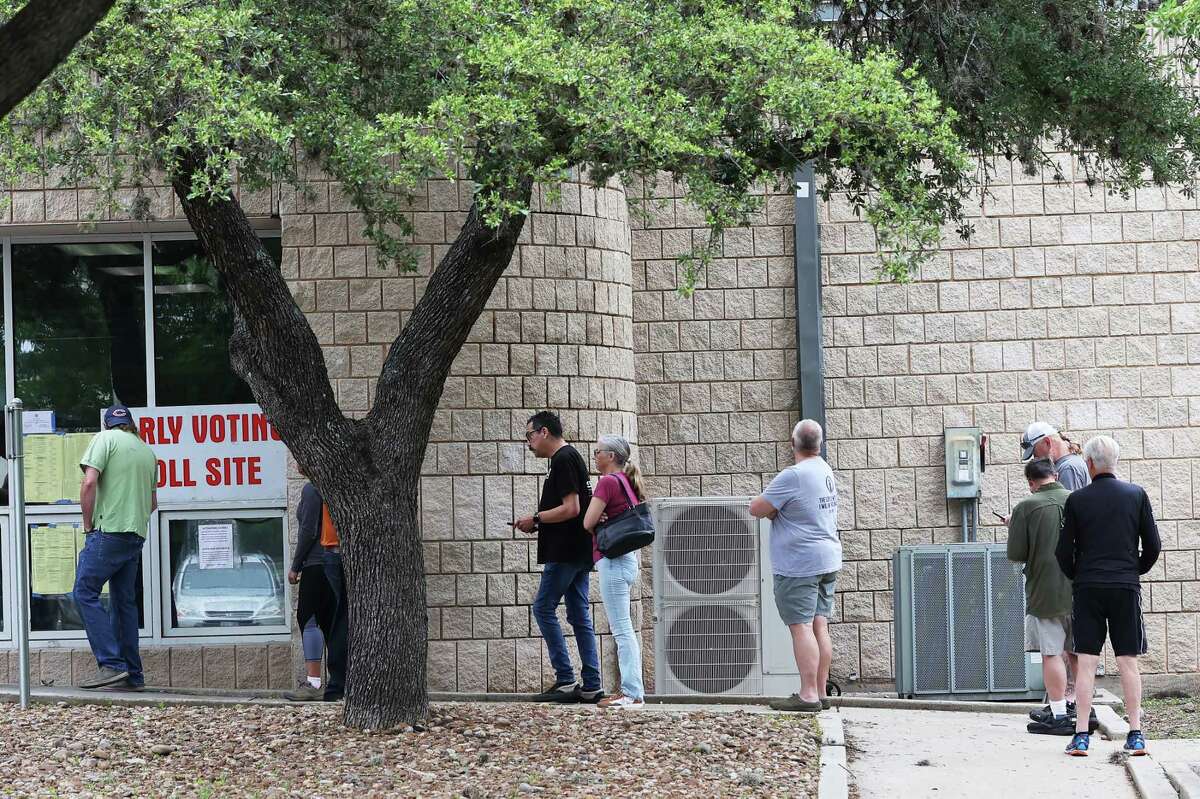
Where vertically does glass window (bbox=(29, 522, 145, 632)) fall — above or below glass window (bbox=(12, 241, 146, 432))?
below

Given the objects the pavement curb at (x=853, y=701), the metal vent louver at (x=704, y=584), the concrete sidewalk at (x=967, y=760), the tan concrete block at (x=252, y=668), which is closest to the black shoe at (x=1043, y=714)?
the concrete sidewalk at (x=967, y=760)

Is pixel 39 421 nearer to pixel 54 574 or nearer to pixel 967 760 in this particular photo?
pixel 54 574

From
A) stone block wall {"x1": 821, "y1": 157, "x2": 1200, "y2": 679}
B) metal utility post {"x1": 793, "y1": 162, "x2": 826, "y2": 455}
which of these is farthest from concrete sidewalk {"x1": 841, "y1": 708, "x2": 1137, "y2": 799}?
metal utility post {"x1": 793, "y1": 162, "x2": 826, "y2": 455}

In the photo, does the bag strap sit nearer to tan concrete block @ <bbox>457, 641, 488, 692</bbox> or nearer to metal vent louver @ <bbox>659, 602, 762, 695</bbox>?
metal vent louver @ <bbox>659, 602, 762, 695</bbox>

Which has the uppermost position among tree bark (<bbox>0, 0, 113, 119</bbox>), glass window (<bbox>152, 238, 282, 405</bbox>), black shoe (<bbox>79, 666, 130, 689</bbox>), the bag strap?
tree bark (<bbox>0, 0, 113, 119</bbox>)

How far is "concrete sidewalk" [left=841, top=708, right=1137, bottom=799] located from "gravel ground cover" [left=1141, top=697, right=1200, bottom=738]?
0.85 metres

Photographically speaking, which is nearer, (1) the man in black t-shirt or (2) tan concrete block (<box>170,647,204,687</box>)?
(1) the man in black t-shirt

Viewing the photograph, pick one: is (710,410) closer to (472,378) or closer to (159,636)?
(472,378)

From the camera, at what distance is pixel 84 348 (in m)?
10.5

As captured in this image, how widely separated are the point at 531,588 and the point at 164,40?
451cm

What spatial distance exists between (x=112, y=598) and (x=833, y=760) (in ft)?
16.1

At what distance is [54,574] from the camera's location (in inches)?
413

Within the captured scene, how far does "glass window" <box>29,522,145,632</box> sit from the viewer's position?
10.5 m

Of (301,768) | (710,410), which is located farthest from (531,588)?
(301,768)
